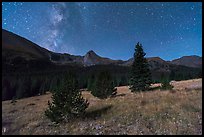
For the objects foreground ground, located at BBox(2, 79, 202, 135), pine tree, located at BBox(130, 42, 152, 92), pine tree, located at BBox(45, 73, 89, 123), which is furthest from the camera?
pine tree, located at BBox(130, 42, 152, 92)

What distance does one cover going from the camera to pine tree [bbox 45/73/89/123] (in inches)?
750

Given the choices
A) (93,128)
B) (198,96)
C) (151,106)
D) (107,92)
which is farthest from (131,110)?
(107,92)

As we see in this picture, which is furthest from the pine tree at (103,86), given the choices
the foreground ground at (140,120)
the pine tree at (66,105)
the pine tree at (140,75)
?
the pine tree at (66,105)

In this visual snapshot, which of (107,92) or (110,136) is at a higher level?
(107,92)

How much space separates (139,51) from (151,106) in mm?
21801

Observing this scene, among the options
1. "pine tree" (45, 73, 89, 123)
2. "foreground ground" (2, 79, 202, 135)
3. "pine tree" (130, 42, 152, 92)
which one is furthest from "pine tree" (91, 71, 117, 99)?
"pine tree" (45, 73, 89, 123)

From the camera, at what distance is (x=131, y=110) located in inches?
770

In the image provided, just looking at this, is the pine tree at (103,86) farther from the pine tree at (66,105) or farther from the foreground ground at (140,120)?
the pine tree at (66,105)

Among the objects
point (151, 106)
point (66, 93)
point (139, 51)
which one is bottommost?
point (151, 106)

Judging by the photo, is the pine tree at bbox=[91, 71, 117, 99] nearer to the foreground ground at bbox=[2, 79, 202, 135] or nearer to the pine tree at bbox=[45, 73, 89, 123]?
the foreground ground at bbox=[2, 79, 202, 135]

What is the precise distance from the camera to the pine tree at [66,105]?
19.1m

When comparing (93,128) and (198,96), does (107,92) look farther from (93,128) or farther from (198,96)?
(93,128)

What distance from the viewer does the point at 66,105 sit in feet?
62.4

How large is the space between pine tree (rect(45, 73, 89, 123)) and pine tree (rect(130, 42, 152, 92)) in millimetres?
20127
